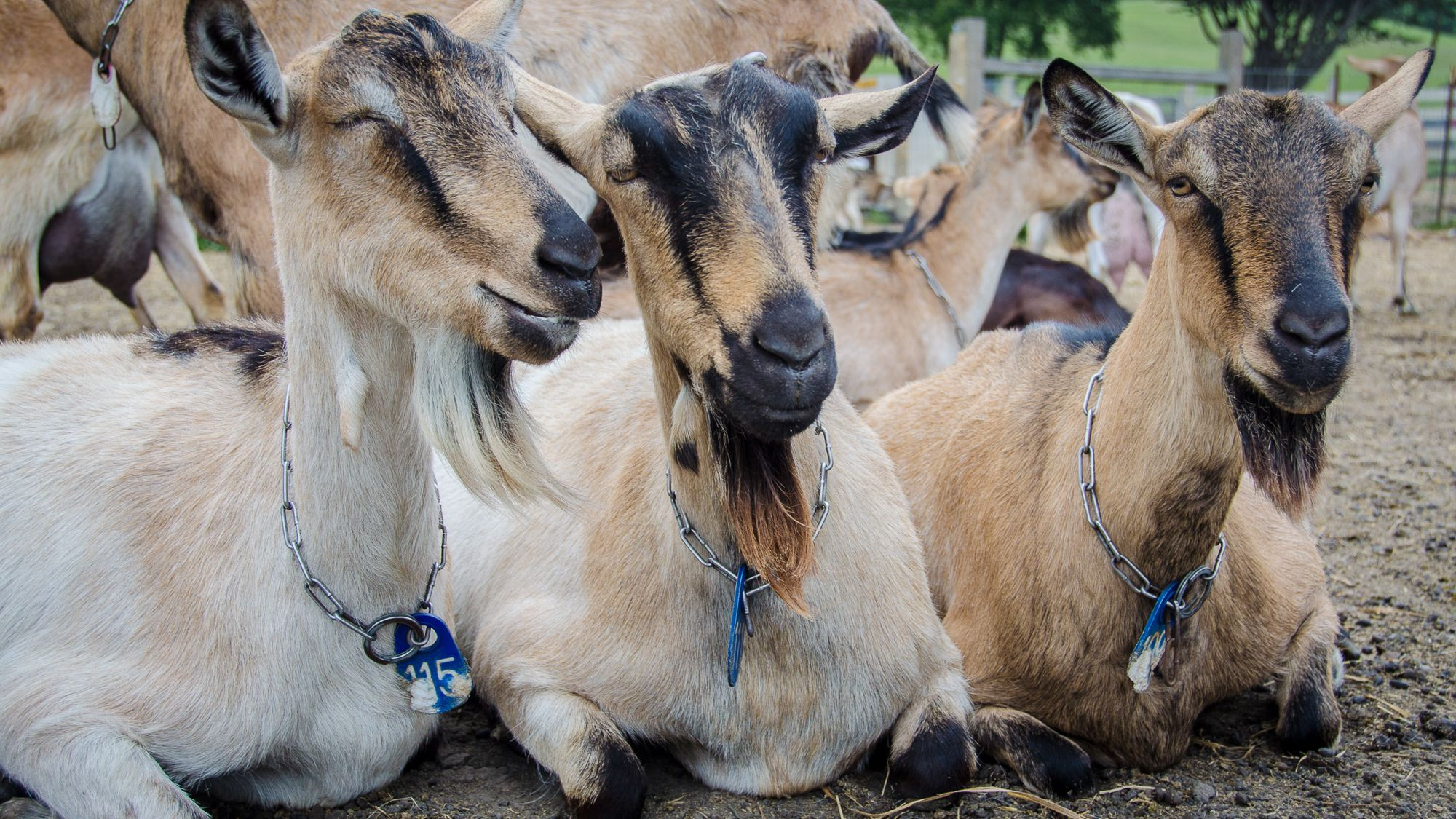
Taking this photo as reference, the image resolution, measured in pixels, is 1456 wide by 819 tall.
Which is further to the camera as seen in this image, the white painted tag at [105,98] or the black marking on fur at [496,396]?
the white painted tag at [105,98]

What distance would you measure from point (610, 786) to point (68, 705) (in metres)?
1.19

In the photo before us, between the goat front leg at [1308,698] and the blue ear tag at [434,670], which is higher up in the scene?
the blue ear tag at [434,670]

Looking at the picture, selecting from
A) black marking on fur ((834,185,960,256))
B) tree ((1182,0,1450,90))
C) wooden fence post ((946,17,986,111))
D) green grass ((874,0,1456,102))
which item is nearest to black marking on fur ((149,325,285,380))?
black marking on fur ((834,185,960,256))

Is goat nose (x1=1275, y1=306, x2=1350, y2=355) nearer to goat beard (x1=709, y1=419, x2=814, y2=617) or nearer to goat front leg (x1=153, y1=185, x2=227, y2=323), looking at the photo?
goat beard (x1=709, y1=419, x2=814, y2=617)

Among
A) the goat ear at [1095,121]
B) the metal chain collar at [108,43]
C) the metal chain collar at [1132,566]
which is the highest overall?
the goat ear at [1095,121]

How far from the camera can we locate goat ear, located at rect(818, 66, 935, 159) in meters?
2.97

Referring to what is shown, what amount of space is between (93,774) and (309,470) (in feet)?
2.49

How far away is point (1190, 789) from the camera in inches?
125

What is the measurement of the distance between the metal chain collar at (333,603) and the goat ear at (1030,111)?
502cm

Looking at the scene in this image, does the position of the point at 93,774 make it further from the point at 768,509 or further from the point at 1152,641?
the point at 1152,641

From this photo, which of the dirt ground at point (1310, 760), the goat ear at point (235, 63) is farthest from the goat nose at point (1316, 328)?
the goat ear at point (235, 63)

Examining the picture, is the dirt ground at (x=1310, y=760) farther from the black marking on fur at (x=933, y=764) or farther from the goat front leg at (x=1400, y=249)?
the goat front leg at (x=1400, y=249)

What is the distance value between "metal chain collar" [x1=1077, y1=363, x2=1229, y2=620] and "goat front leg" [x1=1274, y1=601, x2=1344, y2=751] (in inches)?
14.7

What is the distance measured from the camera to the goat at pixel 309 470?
2.50m
